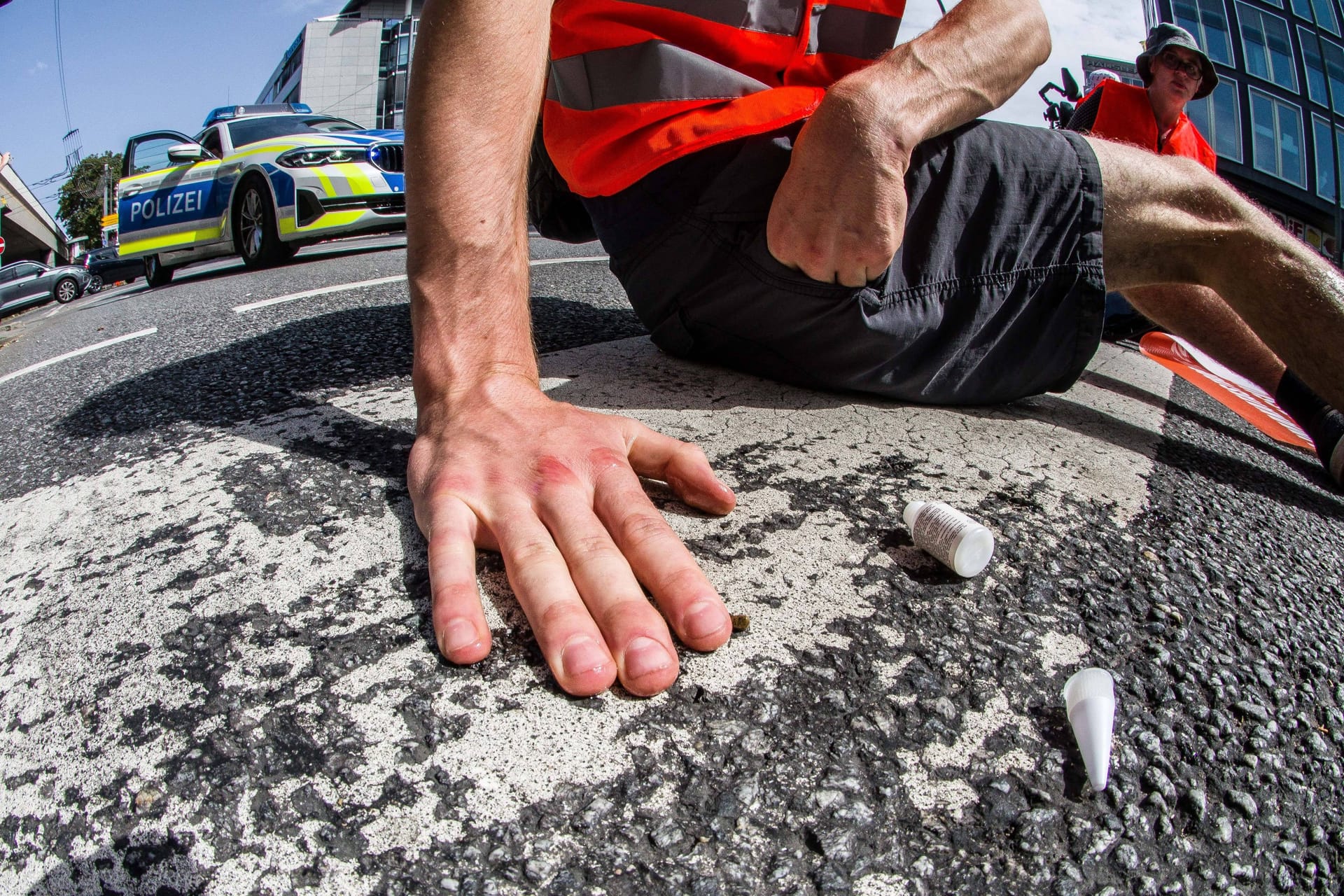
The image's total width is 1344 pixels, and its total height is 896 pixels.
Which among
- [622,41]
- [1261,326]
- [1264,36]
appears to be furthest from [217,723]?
[1264,36]

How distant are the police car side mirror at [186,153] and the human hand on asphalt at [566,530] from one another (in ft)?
22.6

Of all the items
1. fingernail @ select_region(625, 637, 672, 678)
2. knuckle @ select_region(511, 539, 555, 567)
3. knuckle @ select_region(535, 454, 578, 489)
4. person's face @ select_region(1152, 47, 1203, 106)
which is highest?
person's face @ select_region(1152, 47, 1203, 106)

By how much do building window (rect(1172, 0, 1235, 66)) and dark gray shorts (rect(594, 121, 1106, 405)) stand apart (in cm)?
441

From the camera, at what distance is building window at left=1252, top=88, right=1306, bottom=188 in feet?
18.7

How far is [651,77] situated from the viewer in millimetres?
1368

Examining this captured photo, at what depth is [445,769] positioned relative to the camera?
2.40 ft

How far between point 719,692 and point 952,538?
0.42 meters

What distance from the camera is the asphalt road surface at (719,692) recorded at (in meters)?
0.68

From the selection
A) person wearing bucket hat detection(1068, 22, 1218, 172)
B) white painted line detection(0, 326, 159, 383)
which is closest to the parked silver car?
white painted line detection(0, 326, 159, 383)

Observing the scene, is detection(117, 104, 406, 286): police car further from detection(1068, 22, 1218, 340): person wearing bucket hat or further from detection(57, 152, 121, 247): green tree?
detection(57, 152, 121, 247): green tree

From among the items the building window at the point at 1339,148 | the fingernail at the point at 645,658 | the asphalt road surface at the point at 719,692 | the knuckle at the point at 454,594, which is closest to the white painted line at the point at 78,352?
the asphalt road surface at the point at 719,692

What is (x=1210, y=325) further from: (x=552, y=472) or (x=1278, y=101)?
(x=1278, y=101)

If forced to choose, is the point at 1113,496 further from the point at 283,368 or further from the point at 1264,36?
the point at 1264,36

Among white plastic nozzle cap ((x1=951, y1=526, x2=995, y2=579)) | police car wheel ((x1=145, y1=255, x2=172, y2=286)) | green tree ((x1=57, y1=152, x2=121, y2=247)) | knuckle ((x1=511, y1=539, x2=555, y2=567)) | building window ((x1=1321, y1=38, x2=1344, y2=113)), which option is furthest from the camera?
green tree ((x1=57, y1=152, x2=121, y2=247))
